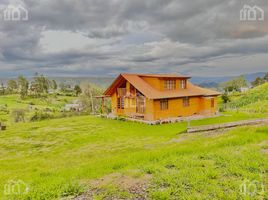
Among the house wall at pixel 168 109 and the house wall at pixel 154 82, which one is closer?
the house wall at pixel 168 109

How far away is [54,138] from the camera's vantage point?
21562 millimetres

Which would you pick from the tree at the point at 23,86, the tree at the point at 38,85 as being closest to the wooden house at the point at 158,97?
the tree at the point at 23,86

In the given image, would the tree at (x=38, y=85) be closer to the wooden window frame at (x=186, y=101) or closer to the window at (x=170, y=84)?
the window at (x=170, y=84)

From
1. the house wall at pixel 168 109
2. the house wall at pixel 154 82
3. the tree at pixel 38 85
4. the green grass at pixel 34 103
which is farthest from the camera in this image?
the tree at pixel 38 85

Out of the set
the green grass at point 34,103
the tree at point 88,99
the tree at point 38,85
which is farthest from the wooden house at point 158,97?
the tree at point 38,85

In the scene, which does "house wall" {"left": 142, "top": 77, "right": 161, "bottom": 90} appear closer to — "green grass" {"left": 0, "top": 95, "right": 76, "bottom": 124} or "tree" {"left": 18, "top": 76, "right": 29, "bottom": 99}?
"green grass" {"left": 0, "top": 95, "right": 76, "bottom": 124}

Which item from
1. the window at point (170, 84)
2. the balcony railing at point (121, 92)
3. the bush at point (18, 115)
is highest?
the window at point (170, 84)

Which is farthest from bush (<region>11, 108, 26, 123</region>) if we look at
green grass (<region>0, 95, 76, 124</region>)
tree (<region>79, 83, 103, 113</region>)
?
tree (<region>79, 83, 103, 113</region>)

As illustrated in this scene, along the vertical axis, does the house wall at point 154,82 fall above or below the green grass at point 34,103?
above

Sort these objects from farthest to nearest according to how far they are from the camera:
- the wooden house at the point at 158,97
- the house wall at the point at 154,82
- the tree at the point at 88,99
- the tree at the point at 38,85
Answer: the tree at the point at 38,85, the tree at the point at 88,99, the house wall at the point at 154,82, the wooden house at the point at 158,97

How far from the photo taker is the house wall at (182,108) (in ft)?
95.2

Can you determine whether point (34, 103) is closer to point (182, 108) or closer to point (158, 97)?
point (182, 108)

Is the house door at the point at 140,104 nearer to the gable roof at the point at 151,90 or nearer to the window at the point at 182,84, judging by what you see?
the gable roof at the point at 151,90

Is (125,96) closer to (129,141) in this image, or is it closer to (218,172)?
(129,141)
